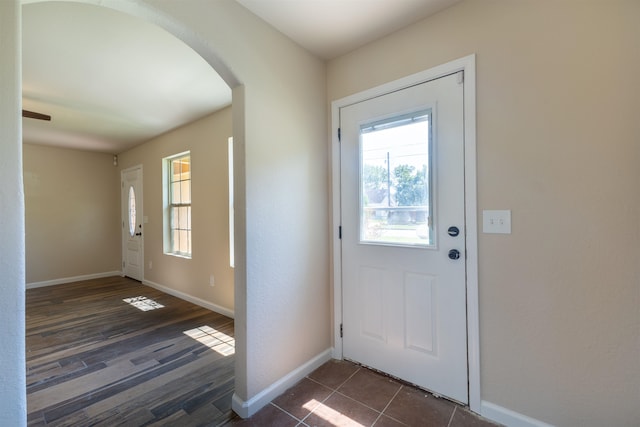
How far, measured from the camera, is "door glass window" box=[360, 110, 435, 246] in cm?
180

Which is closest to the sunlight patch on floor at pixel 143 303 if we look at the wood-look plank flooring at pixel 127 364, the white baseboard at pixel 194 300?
the wood-look plank flooring at pixel 127 364

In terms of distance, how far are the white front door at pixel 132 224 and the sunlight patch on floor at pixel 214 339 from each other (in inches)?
104

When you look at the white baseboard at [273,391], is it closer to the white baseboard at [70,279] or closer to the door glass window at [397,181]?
the door glass window at [397,181]

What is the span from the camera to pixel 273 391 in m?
1.77

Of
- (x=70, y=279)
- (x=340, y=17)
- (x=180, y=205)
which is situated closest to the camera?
(x=340, y=17)

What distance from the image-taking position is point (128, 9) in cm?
125

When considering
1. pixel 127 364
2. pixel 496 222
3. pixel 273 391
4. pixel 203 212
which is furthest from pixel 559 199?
pixel 203 212

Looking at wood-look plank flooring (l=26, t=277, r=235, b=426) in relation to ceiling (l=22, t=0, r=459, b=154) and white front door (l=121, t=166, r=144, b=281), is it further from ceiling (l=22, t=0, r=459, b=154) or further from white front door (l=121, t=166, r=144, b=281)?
ceiling (l=22, t=0, r=459, b=154)

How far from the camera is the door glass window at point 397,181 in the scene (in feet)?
5.90

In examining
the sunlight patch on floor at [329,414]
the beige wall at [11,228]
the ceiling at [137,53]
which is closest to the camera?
the beige wall at [11,228]

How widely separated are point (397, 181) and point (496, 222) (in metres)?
0.65

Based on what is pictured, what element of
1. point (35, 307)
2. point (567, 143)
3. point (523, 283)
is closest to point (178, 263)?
point (35, 307)

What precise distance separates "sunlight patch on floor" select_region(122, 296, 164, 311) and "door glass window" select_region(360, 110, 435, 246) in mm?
3090

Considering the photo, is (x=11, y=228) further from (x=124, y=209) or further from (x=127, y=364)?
(x=124, y=209)
